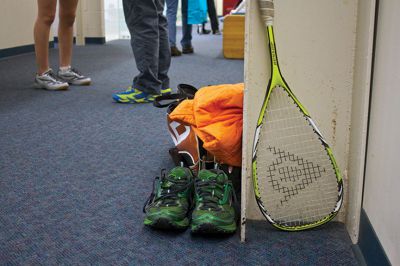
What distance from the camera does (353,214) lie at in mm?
1200

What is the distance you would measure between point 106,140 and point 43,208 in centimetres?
65

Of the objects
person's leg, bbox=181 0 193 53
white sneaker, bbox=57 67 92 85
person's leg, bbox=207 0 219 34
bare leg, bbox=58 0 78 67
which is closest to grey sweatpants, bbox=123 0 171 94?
bare leg, bbox=58 0 78 67

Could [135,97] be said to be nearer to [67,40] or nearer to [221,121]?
[67,40]

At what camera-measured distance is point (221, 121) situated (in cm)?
141

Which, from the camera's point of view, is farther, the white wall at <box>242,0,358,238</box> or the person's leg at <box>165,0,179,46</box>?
the person's leg at <box>165,0,179,46</box>

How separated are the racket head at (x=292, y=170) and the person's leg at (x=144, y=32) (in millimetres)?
1397

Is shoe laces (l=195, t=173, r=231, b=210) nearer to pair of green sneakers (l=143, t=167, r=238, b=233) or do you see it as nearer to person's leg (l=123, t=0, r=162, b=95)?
pair of green sneakers (l=143, t=167, r=238, b=233)

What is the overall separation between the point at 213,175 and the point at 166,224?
21 cm

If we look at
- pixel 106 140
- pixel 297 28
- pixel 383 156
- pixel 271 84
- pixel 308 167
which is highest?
pixel 297 28

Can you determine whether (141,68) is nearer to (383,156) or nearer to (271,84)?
(271,84)

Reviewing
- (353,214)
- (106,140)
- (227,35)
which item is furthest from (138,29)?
(227,35)

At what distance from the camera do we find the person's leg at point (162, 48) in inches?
100

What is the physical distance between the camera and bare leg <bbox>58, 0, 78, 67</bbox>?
2.81 meters

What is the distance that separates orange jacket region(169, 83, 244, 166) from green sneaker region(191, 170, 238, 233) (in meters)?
0.07
